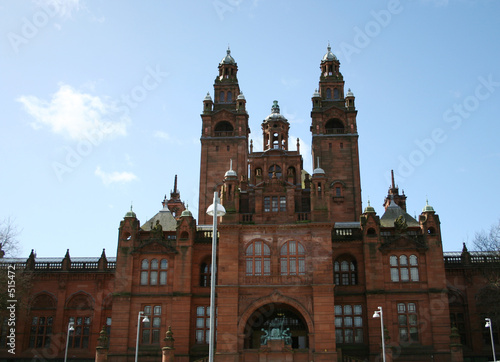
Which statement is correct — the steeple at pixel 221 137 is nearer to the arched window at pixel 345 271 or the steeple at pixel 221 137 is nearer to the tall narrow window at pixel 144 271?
the tall narrow window at pixel 144 271

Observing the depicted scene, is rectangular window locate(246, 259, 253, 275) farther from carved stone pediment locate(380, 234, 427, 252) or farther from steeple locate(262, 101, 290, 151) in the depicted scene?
steeple locate(262, 101, 290, 151)

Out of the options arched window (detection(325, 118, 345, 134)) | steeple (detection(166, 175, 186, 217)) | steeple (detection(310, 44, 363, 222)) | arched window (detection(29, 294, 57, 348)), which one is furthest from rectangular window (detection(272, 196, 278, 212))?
steeple (detection(166, 175, 186, 217))

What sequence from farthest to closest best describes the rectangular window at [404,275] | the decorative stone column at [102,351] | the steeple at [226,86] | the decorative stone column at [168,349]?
the steeple at [226,86]
the rectangular window at [404,275]
the decorative stone column at [102,351]
the decorative stone column at [168,349]

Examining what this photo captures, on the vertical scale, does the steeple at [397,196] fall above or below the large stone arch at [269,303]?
above

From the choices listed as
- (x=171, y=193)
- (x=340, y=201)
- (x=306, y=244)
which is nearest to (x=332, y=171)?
(x=340, y=201)

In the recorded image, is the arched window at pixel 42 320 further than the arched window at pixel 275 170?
No

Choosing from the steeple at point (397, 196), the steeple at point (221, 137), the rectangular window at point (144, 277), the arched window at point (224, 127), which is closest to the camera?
the rectangular window at point (144, 277)

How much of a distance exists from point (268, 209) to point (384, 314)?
48.7 feet

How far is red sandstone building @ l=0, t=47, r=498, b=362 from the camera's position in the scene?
153 ft

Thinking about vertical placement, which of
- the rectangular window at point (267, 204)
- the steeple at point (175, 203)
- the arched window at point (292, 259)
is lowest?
the arched window at point (292, 259)

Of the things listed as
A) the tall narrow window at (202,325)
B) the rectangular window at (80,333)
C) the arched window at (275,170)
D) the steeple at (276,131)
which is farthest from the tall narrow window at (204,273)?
the steeple at (276,131)

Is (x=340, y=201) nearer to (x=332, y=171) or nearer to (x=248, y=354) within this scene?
(x=332, y=171)

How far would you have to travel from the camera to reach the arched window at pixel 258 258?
47656mm

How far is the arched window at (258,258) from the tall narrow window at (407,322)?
13796 mm
